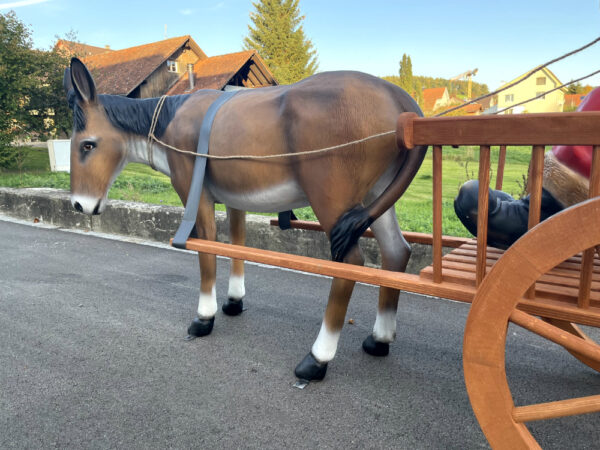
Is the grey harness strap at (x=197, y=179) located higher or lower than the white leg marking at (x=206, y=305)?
higher

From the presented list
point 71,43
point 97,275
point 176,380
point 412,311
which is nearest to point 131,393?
point 176,380

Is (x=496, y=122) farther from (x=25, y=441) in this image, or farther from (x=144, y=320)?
(x=144, y=320)

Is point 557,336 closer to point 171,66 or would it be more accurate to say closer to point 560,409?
point 560,409

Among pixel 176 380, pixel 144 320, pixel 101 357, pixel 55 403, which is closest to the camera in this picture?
pixel 55 403

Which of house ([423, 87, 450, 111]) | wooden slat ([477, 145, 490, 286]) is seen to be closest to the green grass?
wooden slat ([477, 145, 490, 286])

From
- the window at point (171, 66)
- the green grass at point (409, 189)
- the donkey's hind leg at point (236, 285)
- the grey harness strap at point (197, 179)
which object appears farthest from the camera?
the window at point (171, 66)

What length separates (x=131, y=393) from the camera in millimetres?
2117

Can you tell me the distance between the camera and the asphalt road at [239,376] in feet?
5.98

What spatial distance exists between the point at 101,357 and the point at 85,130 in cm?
124

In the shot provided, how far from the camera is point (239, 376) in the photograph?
228cm

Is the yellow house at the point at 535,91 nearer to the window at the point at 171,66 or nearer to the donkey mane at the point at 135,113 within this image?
the window at the point at 171,66

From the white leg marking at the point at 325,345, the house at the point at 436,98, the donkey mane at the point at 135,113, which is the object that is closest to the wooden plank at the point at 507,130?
the white leg marking at the point at 325,345

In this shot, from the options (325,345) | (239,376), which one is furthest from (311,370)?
(239,376)

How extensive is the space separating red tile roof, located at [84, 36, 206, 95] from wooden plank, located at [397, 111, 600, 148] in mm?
20681
